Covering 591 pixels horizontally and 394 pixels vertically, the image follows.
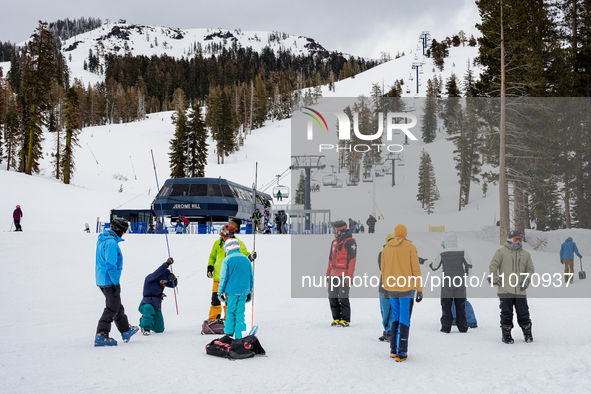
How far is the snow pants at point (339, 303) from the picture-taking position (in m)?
6.93

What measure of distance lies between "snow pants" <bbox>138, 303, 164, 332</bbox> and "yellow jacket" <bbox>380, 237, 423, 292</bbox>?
362 centimetres

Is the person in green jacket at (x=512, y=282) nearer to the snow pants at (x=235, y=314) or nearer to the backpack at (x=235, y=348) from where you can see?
the backpack at (x=235, y=348)

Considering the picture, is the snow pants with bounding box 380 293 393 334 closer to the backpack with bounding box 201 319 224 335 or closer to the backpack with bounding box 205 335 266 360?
the backpack with bounding box 205 335 266 360

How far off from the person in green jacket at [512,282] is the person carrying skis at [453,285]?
68 centimetres

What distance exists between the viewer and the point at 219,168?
52.6 m

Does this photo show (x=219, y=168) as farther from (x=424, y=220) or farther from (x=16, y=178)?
(x=424, y=220)

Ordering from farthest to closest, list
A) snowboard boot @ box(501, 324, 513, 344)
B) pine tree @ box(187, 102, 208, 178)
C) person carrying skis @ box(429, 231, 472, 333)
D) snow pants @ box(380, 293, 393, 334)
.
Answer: pine tree @ box(187, 102, 208, 178), person carrying skis @ box(429, 231, 472, 333), snow pants @ box(380, 293, 393, 334), snowboard boot @ box(501, 324, 513, 344)

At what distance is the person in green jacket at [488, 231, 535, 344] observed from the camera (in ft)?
19.0

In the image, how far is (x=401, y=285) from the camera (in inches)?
197

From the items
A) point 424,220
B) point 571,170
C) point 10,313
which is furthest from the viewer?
point 424,220

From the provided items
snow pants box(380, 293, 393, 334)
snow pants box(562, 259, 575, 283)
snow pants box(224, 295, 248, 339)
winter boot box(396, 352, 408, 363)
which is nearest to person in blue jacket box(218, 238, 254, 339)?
snow pants box(224, 295, 248, 339)

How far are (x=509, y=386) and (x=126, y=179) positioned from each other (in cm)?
4812

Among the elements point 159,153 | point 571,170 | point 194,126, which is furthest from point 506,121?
point 159,153

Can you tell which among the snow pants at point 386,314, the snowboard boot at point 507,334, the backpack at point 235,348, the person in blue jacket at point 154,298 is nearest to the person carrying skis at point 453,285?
the snowboard boot at point 507,334
